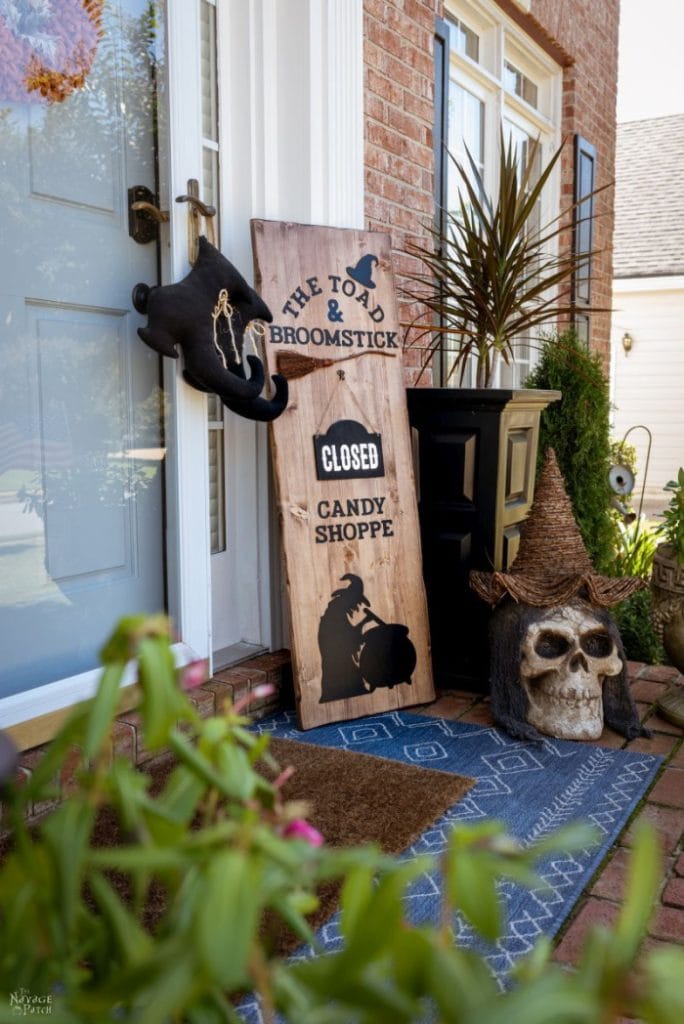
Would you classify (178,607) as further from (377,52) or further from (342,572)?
(377,52)

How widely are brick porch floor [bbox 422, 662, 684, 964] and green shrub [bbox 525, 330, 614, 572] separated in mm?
1504

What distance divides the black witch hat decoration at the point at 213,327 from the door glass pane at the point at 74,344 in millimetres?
110

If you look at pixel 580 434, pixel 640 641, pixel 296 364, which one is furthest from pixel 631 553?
pixel 296 364

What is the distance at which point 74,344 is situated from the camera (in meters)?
2.32

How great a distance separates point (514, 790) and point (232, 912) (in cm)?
203

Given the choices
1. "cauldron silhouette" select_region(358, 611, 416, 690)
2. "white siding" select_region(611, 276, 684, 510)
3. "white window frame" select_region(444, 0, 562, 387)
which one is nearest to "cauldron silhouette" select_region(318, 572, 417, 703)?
"cauldron silhouette" select_region(358, 611, 416, 690)

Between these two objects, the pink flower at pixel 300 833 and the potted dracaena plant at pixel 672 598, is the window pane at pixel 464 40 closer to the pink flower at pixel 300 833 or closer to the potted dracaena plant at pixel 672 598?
the potted dracaena plant at pixel 672 598

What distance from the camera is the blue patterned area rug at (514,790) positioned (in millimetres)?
1728

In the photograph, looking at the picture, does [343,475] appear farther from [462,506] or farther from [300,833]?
[300,833]

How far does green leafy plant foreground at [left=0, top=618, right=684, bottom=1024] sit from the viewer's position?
1.40ft

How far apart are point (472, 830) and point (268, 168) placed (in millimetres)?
2743

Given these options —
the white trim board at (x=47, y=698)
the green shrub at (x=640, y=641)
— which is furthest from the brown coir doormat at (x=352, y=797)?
the green shrub at (x=640, y=641)

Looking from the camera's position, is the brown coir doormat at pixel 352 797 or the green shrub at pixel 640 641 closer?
the brown coir doormat at pixel 352 797

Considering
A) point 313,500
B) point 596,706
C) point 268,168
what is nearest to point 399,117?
point 268,168
